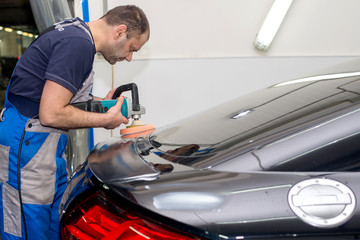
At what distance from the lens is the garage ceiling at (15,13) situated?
385 cm

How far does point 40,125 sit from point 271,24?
2.39 metres

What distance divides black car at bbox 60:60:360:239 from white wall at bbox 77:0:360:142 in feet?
7.42

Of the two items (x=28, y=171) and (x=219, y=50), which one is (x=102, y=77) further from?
(x=28, y=171)

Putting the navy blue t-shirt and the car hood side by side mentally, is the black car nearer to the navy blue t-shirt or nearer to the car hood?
the car hood

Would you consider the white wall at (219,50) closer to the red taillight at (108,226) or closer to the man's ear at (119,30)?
the man's ear at (119,30)

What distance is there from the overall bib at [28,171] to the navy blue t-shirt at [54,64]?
7 centimetres

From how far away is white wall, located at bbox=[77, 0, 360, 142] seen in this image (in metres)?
3.37

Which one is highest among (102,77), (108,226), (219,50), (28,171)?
(219,50)

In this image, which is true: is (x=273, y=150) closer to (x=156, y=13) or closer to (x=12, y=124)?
(x=12, y=124)

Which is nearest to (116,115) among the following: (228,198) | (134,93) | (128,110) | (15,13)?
(128,110)

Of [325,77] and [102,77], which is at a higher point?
[102,77]

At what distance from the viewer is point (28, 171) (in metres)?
1.55

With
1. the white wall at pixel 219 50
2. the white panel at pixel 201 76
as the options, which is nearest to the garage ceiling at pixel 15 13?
the white wall at pixel 219 50

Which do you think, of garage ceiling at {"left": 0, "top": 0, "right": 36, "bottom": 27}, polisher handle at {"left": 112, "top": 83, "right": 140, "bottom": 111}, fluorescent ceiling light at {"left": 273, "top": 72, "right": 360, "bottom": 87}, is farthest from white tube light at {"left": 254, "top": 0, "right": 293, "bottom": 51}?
garage ceiling at {"left": 0, "top": 0, "right": 36, "bottom": 27}
